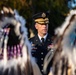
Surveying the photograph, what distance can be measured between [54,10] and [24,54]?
0.59m

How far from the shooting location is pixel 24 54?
12.4 ft

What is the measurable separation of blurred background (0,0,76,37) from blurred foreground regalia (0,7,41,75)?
102mm

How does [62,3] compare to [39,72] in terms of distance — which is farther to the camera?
[62,3]

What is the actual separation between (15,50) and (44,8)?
590mm

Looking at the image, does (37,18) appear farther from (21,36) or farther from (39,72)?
(39,72)

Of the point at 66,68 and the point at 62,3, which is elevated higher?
the point at 62,3

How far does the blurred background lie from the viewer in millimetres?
3826

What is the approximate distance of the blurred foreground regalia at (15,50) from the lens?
12.3ft

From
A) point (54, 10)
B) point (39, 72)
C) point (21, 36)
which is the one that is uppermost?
point (54, 10)

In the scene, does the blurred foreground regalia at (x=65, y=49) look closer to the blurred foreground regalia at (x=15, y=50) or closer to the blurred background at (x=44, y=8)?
the blurred background at (x=44, y=8)

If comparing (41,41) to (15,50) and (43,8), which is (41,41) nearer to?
(15,50)

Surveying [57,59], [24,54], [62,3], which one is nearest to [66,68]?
[57,59]

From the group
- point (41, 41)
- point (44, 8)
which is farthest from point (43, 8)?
point (41, 41)

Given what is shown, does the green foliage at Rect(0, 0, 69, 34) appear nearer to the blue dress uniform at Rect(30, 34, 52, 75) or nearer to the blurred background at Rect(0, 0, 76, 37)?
the blurred background at Rect(0, 0, 76, 37)
